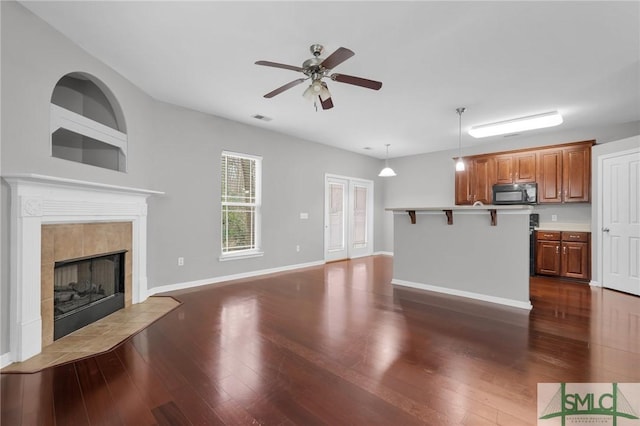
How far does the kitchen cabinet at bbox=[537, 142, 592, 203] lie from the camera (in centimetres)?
509

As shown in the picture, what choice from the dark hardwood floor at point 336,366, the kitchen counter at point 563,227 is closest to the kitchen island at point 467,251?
the dark hardwood floor at point 336,366

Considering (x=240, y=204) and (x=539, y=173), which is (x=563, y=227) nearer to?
(x=539, y=173)

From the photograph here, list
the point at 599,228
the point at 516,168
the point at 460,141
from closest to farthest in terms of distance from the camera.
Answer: the point at 599,228 → the point at 516,168 → the point at 460,141

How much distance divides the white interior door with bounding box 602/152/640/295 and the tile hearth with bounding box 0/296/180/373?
643cm

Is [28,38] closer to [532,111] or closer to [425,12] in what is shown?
[425,12]

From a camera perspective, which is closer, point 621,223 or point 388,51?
point 388,51

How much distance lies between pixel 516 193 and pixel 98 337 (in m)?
6.76

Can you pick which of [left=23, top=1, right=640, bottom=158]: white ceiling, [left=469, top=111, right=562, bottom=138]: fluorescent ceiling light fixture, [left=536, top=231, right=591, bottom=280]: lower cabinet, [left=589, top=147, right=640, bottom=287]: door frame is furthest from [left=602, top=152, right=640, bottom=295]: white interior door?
[left=469, top=111, right=562, bottom=138]: fluorescent ceiling light fixture

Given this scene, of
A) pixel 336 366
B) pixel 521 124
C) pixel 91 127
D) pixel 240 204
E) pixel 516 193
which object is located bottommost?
pixel 336 366

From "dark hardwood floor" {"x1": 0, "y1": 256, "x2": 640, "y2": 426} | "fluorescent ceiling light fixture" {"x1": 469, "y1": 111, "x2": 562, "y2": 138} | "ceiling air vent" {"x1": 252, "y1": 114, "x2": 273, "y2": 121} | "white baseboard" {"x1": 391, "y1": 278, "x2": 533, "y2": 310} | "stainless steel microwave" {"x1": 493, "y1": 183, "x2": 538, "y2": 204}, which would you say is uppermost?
"ceiling air vent" {"x1": 252, "y1": 114, "x2": 273, "y2": 121}

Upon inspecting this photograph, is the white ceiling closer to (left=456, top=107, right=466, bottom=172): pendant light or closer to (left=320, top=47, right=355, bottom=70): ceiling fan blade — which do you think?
Result: (left=456, top=107, right=466, bottom=172): pendant light

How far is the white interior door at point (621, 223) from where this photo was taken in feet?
14.1

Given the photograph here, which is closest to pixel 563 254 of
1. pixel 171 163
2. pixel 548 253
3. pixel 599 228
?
pixel 548 253

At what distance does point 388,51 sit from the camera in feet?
9.41
